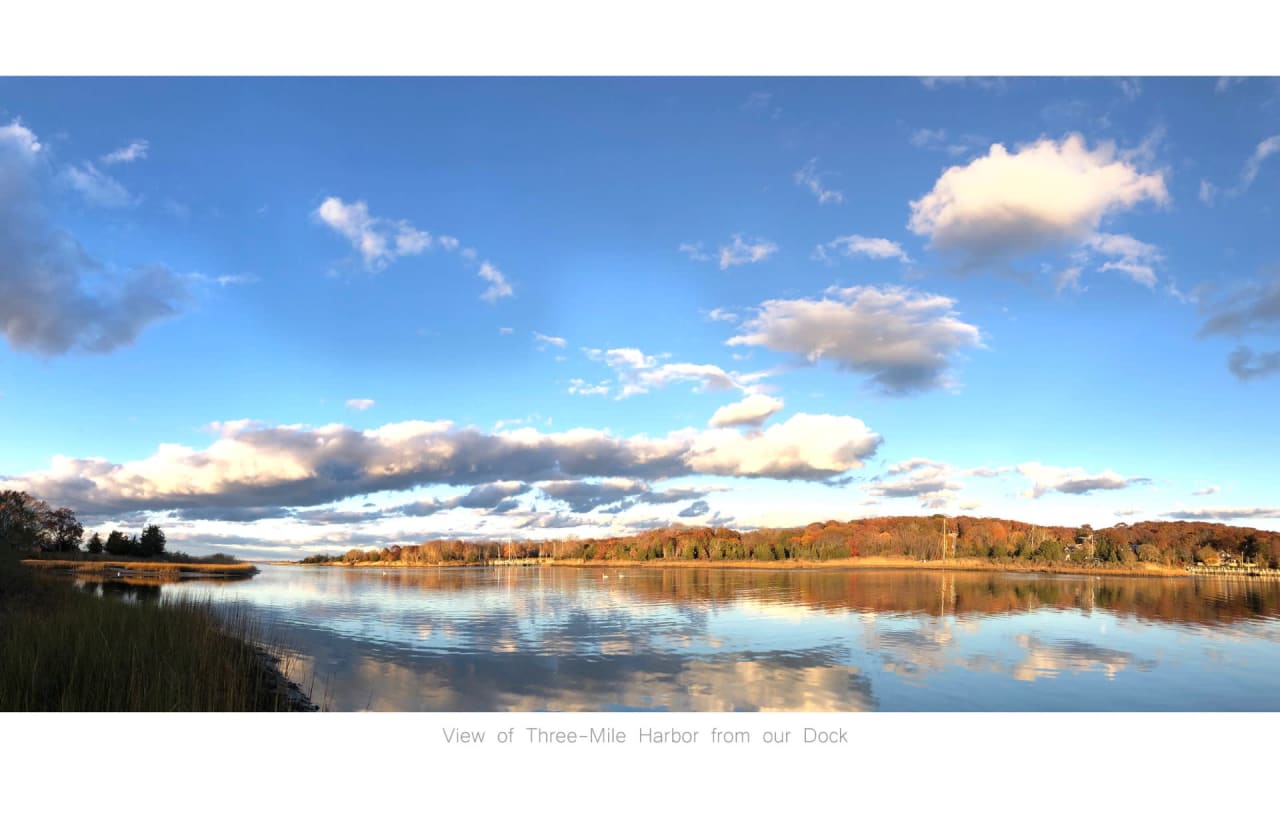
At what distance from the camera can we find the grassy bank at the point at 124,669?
1196 centimetres

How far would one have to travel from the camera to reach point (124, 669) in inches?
509

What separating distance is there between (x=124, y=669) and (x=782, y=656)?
16.3 meters

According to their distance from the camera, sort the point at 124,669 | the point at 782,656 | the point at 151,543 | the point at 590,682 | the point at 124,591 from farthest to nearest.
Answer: the point at 151,543
the point at 124,591
the point at 782,656
the point at 590,682
the point at 124,669

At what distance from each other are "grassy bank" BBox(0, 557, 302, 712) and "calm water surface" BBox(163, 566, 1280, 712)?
217 centimetres

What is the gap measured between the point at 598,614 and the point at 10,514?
25.5m

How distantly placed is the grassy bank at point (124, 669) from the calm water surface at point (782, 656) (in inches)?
85.5

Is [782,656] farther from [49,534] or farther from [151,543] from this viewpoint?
[151,543]

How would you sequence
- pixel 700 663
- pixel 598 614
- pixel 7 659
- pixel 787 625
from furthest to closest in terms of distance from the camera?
pixel 598 614 < pixel 787 625 < pixel 700 663 < pixel 7 659

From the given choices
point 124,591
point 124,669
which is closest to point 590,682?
point 124,669

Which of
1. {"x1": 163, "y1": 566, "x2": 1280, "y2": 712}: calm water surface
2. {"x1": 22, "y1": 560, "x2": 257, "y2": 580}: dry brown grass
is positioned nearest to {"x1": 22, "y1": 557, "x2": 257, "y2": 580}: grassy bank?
{"x1": 22, "y1": 560, "x2": 257, "y2": 580}: dry brown grass

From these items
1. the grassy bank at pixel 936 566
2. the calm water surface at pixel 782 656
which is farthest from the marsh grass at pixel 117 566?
the grassy bank at pixel 936 566

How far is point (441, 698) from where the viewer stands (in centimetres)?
1593

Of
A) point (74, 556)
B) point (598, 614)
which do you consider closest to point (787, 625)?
point (598, 614)

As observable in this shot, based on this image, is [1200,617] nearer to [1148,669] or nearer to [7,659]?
[1148,669]
